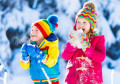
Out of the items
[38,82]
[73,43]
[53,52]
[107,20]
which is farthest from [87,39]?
[107,20]

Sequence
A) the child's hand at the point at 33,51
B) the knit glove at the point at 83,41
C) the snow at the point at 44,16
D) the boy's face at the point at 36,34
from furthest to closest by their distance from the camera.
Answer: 1. the snow at the point at 44,16
2. the boy's face at the point at 36,34
3. the child's hand at the point at 33,51
4. the knit glove at the point at 83,41

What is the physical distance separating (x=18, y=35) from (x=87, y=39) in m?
1.59

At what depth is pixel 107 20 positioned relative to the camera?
328 centimetres

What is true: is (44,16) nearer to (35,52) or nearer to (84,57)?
(35,52)

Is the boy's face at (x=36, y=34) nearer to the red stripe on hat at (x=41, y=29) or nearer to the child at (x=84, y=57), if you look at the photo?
the red stripe on hat at (x=41, y=29)

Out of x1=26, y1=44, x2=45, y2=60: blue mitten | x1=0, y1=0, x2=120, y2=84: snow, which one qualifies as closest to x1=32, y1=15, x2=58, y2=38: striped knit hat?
x1=26, y1=44, x2=45, y2=60: blue mitten

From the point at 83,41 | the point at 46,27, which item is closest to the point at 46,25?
the point at 46,27

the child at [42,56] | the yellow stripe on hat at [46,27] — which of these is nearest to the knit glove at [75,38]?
the child at [42,56]

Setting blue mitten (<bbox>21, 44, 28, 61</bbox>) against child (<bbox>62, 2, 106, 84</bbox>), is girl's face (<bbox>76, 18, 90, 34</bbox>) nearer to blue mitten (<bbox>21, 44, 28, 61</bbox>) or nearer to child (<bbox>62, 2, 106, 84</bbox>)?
child (<bbox>62, 2, 106, 84</bbox>)

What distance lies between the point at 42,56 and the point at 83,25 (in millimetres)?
459

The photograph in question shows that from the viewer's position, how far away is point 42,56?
1.92 m

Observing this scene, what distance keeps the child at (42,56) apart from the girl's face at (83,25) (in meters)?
0.27

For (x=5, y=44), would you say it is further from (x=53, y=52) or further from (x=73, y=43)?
(x=73, y=43)

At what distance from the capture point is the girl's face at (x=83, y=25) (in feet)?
6.39
